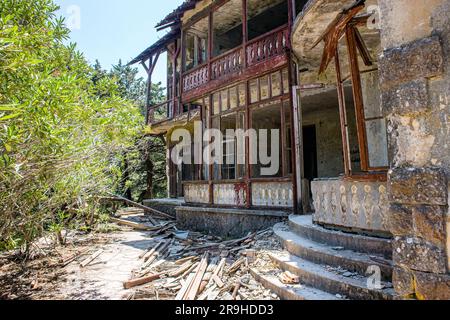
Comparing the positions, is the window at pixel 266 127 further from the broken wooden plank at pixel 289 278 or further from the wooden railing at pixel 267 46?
the broken wooden plank at pixel 289 278

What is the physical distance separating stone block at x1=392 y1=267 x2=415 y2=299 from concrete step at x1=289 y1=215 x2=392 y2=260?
102 centimetres

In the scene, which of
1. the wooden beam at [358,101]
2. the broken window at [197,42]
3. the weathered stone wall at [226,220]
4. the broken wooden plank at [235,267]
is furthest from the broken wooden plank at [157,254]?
the broken window at [197,42]

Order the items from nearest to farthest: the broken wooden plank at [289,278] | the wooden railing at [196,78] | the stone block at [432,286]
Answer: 1. the stone block at [432,286]
2. the broken wooden plank at [289,278]
3. the wooden railing at [196,78]

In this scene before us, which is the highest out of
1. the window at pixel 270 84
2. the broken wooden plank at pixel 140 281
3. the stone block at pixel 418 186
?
the window at pixel 270 84

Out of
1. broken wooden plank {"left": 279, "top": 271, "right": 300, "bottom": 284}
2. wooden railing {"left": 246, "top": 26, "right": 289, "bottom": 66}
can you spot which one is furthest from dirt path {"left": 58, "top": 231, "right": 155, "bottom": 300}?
wooden railing {"left": 246, "top": 26, "right": 289, "bottom": 66}

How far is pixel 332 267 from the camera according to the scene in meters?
3.76

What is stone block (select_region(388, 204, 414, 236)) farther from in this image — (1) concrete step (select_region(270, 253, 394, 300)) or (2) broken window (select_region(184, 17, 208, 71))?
(2) broken window (select_region(184, 17, 208, 71))

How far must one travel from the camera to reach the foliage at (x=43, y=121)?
371 centimetres

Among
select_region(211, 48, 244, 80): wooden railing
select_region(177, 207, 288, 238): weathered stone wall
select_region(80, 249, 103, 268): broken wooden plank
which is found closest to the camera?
select_region(80, 249, 103, 268): broken wooden plank

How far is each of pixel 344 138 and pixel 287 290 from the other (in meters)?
2.38

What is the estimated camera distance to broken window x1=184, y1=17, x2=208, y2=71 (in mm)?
11594

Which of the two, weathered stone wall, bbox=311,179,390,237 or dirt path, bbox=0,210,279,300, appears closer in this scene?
weathered stone wall, bbox=311,179,390,237

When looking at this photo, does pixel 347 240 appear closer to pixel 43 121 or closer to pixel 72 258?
pixel 43 121

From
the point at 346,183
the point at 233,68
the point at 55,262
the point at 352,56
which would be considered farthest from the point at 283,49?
the point at 55,262
